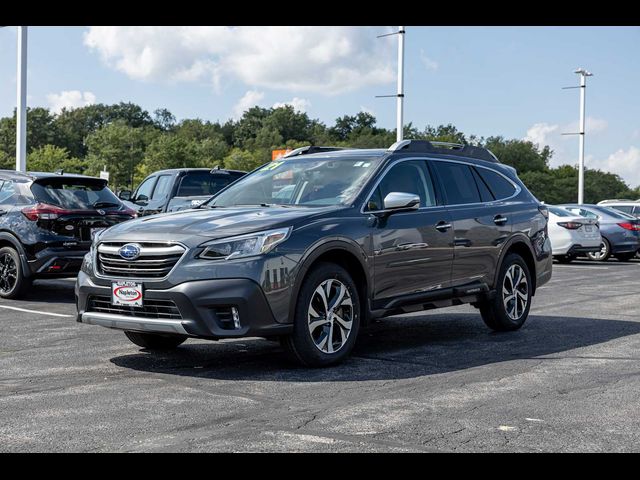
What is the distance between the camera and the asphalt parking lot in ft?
15.5

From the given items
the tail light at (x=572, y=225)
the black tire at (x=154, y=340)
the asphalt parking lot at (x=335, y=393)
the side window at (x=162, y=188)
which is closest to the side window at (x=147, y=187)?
the side window at (x=162, y=188)

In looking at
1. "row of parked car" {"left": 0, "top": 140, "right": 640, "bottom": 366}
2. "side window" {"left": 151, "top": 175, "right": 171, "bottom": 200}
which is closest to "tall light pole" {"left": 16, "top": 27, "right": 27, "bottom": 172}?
"side window" {"left": 151, "top": 175, "right": 171, "bottom": 200}

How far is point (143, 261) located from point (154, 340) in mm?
1341

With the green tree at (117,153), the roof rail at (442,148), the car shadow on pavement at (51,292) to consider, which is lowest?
the car shadow on pavement at (51,292)

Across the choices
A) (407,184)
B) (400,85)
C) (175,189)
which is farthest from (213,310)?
(400,85)

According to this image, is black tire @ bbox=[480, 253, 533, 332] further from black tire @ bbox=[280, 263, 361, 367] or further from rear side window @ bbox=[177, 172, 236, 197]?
rear side window @ bbox=[177, 172, 236, 197]

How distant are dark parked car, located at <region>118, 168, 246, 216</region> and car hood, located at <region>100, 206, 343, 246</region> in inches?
368

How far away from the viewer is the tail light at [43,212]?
11609 millimetres

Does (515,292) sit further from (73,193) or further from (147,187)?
(147,187)

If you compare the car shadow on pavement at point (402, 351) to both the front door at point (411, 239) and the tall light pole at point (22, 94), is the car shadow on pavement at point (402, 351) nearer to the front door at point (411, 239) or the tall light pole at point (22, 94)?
the front door at point (411, 239)

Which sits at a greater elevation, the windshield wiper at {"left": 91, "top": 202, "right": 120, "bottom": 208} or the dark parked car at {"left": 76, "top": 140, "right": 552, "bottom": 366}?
the windshield wiper at {"left": 91, "top": 202, "right": 120, "bottom": 208}

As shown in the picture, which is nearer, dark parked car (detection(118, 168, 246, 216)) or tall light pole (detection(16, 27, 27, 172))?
dark parked car (detection(118, 168, 246, 216))

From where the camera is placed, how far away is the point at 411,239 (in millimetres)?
7680

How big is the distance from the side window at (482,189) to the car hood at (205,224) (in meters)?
2.33
